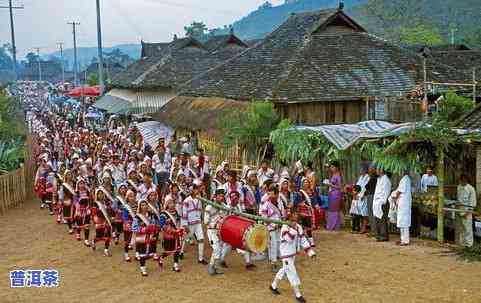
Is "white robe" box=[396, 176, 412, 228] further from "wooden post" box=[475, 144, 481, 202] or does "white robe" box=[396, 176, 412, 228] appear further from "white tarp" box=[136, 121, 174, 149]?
"white tarp" box=[136, 121, 174, 149]

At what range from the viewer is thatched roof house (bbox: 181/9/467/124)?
66.3 feet

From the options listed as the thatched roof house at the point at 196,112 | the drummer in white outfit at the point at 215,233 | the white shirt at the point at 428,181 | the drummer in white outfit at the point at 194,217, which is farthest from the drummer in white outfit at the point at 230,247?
the thatched roof house at the point at 196,112

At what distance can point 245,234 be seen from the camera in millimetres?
10789

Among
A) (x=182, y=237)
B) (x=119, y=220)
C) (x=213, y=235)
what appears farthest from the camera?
(x=119, y=220)

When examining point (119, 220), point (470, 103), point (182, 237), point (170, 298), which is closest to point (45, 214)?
point (119, 220)

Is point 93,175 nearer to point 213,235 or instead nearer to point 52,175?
point 52,175

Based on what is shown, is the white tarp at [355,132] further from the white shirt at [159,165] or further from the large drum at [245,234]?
the white shirt at [159,165]

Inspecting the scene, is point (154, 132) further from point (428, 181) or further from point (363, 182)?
point (428, 181)

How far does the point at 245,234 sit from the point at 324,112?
1035 cm

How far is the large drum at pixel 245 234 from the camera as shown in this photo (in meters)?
10.8

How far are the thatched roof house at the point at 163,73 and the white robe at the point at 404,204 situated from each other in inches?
750

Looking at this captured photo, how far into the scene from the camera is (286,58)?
72.4 feet

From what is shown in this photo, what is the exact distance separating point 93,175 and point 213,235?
779 cm

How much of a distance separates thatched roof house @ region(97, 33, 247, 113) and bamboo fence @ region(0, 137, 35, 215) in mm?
10432
